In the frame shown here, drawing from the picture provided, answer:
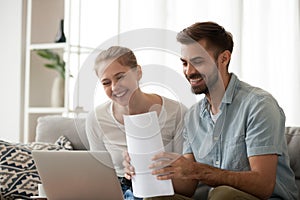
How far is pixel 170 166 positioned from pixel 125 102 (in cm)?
26

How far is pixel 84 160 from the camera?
209cm

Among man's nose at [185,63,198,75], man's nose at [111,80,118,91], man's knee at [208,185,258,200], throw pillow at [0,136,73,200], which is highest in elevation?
man's nose at [185,63,198,75]

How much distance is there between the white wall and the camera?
161 inches

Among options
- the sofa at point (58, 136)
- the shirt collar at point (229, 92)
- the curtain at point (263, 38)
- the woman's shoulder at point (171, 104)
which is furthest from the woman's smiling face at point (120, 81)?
the curtain at point (263, 38)

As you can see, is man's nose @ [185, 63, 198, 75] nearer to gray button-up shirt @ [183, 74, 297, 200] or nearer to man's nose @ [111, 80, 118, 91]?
gray button-up shirt @ [183, 74, 297, 200]

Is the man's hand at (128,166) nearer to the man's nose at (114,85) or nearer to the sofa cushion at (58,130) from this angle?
the man's nose at (114,85)

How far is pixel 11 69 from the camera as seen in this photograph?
4117mm

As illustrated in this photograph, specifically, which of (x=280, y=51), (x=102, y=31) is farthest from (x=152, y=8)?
(x=280, y=51)

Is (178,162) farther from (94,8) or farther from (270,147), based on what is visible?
(94,8)

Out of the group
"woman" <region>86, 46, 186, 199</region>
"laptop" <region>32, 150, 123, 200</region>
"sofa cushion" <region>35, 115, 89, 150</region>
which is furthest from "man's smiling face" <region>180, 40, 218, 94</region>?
"sofa cushion" <region>35, 115, 89, 150</region>

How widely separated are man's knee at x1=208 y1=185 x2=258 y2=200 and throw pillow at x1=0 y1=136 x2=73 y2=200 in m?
1.17

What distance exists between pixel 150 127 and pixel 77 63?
236 cm

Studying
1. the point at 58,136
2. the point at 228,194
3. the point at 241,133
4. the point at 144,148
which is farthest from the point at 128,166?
the point at 58,136

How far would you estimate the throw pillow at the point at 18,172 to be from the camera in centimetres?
280
